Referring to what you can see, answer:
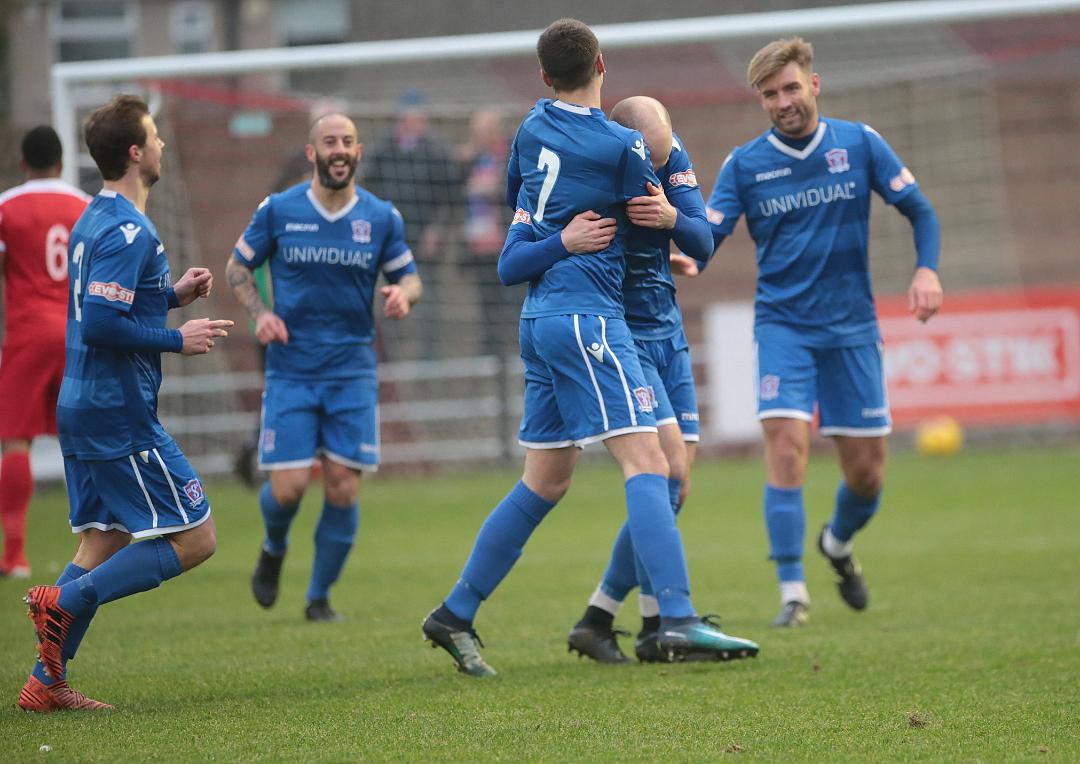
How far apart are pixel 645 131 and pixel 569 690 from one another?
74.4 inches

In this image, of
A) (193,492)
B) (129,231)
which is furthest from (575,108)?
(193,492)

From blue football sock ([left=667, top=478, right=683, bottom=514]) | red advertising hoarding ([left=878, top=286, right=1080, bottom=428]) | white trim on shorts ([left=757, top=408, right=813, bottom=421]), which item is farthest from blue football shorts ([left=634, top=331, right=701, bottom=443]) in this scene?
red advertising hoarding ([left=878, top=286, right=1080, bottom=428])

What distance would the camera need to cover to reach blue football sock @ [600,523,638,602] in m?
5.65

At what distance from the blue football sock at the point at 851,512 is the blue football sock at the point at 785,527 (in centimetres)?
37

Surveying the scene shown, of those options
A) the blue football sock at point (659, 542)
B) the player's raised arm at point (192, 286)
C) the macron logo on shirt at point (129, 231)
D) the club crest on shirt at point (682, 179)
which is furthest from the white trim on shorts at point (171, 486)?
the club crest on shirt at point (682, 179)

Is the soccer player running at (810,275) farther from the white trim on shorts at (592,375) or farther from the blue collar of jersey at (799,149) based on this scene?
the white trim on shorts at (592,375)

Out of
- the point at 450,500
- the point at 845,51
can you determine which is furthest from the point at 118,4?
the point at 450,500

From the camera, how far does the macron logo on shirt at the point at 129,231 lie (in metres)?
4.68

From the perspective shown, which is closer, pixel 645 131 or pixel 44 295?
pixel 645 131

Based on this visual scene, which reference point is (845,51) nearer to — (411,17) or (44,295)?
(411,17)

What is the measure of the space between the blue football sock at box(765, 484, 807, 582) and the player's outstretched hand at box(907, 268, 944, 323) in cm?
94

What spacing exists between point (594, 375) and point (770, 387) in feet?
6.13

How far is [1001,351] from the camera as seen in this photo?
14602 mm

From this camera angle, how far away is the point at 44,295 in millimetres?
7977
